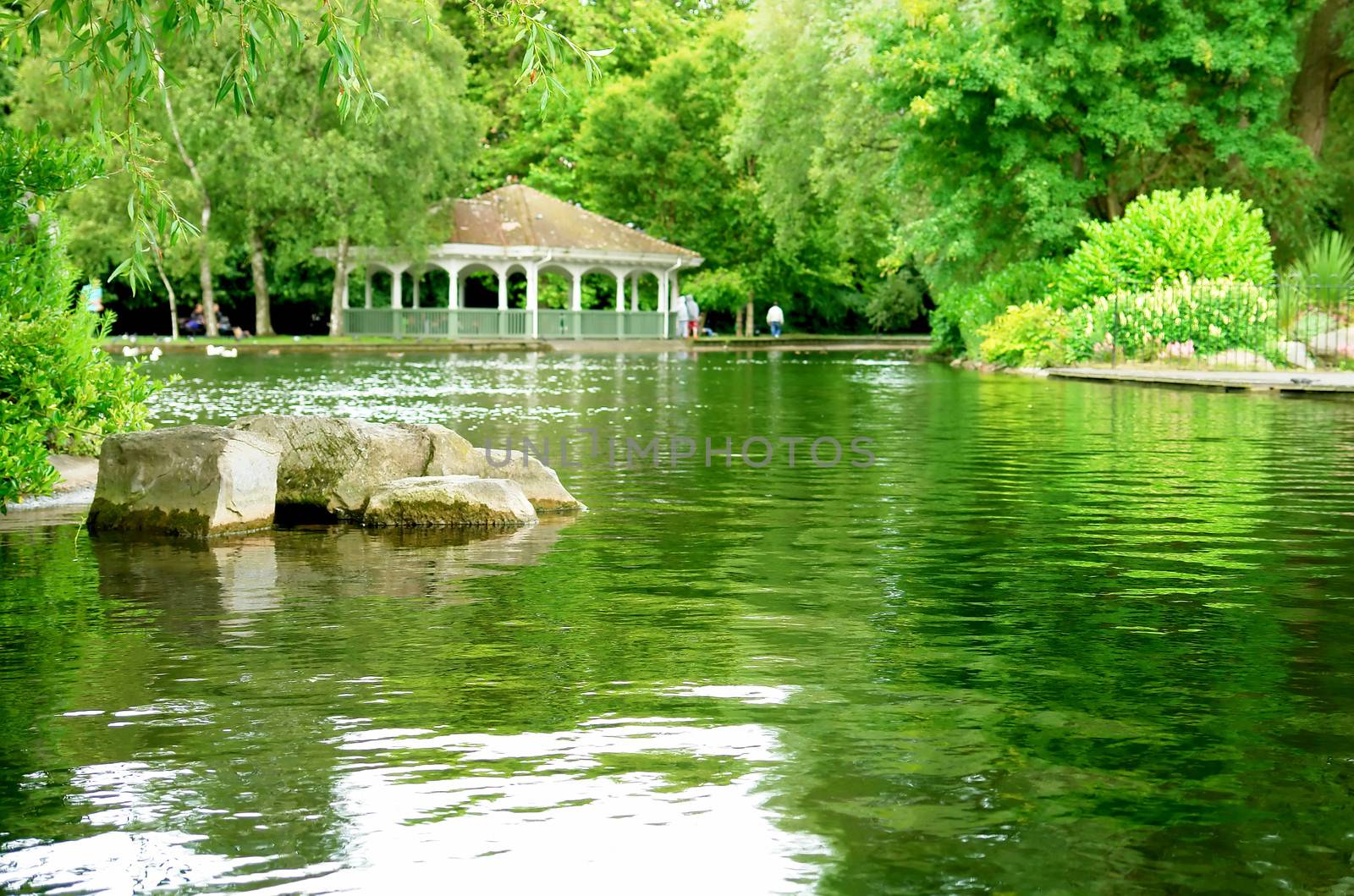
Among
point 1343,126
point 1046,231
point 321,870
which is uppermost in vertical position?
point 1343,126

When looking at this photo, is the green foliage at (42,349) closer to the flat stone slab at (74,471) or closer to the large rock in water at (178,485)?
the flat stone slab at (74,471)

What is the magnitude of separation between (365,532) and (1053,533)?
4.82 m

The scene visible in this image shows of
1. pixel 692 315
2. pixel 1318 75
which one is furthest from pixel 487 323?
pixel 1318 75

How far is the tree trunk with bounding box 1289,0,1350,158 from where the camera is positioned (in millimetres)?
49812

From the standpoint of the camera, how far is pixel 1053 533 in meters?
12.4

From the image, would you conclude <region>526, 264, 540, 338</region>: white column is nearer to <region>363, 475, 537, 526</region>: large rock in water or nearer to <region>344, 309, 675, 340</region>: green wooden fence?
<region>344, 309, 675, 340</region>: green wooden fence

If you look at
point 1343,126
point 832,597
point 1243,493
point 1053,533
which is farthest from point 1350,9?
point 832,597

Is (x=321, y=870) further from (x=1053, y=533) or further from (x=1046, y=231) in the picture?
(x=1046, y=231)

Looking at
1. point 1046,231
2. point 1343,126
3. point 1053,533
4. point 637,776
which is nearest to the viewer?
point 637,776

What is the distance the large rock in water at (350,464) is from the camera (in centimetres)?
1355

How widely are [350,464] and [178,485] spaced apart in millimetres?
1516

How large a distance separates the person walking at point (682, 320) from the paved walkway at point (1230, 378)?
1337 inches

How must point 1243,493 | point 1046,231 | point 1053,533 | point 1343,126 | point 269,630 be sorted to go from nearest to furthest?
point 269,630 → point 1053,533 → point 1243,493 → point 1046,231 → point 1343,126

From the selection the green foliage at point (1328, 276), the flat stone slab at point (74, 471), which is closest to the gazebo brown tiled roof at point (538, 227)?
the green foliage at point (1328, 276)
